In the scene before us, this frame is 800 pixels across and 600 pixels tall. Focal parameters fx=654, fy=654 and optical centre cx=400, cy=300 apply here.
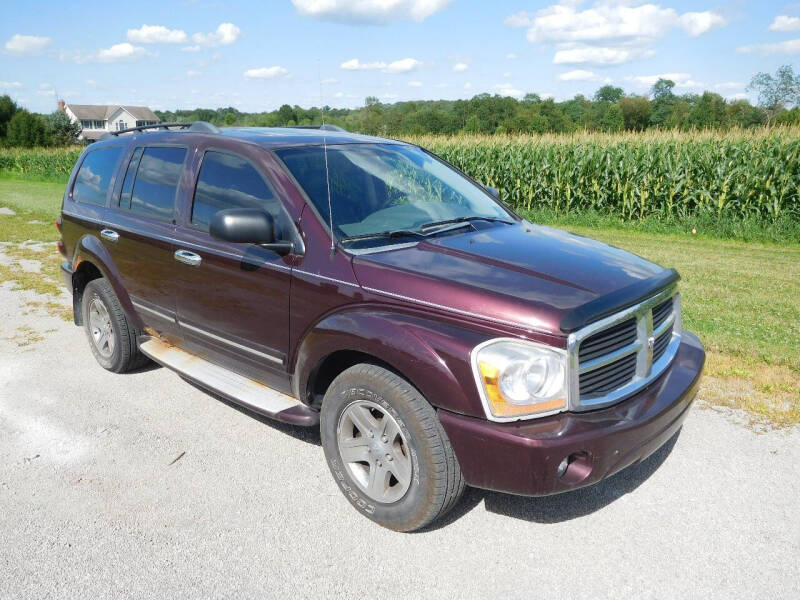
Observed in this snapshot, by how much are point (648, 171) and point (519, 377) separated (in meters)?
13.8

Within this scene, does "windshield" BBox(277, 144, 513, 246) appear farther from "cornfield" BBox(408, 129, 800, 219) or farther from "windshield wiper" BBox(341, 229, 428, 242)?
"cornfield" BBox(408, 129, 800, 219)

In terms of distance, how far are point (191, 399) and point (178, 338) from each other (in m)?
0.60

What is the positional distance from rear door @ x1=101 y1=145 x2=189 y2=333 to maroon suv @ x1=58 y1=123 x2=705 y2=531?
0.02m

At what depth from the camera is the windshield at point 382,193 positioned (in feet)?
12.0

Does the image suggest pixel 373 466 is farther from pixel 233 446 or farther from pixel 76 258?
pixel 76 258

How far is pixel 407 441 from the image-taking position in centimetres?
304

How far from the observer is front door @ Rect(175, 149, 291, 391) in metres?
3.70

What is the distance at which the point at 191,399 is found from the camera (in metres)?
4.91

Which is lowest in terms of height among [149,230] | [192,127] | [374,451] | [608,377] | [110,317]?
[374,451]

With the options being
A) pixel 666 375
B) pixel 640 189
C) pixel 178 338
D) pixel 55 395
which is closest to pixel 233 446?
pixel 178 338

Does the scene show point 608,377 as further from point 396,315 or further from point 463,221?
point 463,221

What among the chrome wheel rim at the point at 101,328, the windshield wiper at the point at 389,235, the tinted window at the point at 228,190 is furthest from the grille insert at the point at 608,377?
the chrome wheel rim at the point at 101,328

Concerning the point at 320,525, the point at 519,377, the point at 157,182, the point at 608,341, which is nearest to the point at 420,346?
the point at 519,377

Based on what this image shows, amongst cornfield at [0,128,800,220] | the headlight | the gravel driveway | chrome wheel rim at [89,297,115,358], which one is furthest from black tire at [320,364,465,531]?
cornfield at [0,128,800,220]
